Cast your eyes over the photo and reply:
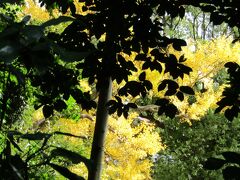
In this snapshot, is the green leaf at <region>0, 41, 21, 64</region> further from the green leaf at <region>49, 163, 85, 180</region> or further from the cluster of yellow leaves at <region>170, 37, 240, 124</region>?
the cluster of yellow leaves at <region>170, 37, 240, 124</region>

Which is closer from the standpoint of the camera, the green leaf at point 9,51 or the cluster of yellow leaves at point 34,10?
the green leaf at point 9,51

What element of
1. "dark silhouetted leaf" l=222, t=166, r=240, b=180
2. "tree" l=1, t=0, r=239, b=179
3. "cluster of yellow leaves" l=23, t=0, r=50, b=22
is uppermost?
"cluster of yellow leaves" l=23, t=0, r=50, b=22

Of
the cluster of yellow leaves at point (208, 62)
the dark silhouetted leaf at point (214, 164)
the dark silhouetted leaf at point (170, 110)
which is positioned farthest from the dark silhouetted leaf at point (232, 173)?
the cluster of yellow leaves at point (208, 62)

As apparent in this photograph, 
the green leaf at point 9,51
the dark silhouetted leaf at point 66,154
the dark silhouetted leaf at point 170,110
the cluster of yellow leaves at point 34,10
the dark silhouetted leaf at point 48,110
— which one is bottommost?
the dark silhouetted leaf at point 66,154

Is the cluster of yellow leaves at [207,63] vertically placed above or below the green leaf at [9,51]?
above

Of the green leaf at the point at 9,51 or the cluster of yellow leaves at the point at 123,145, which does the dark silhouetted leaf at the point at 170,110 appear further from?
the cluster of yellow leaves at the point at 123,145

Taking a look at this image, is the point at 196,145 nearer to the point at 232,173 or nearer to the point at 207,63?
the point at 207,63

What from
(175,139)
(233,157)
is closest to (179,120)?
(175,139)

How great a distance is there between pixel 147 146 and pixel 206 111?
14.2ft

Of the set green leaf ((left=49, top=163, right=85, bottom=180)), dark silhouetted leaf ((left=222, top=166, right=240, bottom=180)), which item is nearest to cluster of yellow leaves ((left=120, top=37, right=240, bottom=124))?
dark silhouetted leaf ((left=222, top=166, right=240, bottom=180))

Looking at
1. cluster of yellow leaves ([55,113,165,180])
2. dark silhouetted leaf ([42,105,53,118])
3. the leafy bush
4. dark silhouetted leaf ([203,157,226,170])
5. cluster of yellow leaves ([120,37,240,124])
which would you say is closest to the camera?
dark silhouetted leaf ([203,157,226,170])

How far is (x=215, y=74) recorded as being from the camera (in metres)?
17.1

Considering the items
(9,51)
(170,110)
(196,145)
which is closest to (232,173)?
(9,51)

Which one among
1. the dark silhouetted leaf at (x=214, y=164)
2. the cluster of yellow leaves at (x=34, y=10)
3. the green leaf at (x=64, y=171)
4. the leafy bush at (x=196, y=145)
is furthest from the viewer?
the leafy bush at (x=196, y=145)
